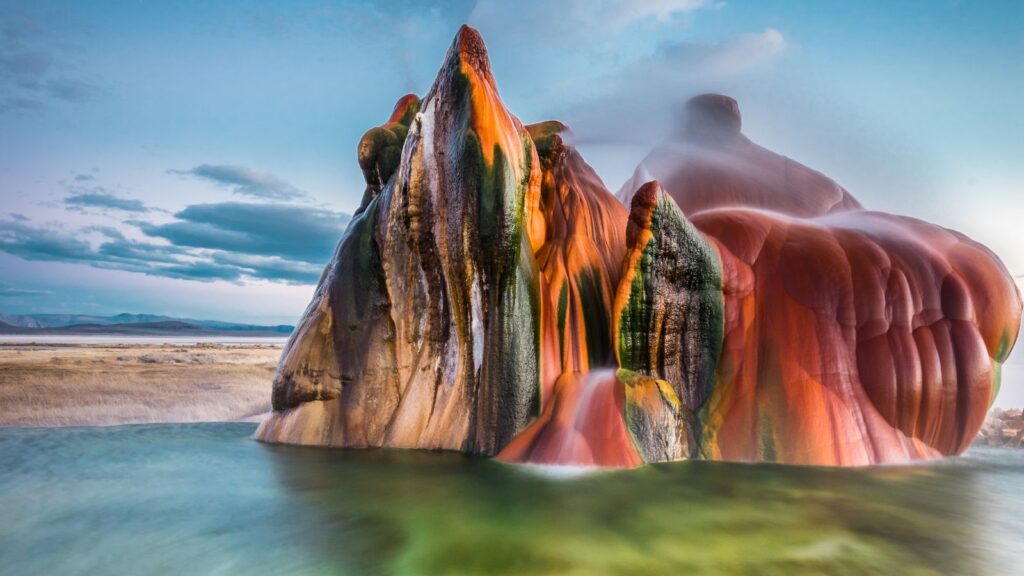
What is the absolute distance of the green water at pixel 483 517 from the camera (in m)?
3.33

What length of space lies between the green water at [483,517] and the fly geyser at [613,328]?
524mm

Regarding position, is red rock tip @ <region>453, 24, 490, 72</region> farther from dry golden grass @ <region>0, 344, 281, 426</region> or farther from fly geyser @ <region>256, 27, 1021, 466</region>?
dry golden grass @ <region>0, 344, 281, 426</region>

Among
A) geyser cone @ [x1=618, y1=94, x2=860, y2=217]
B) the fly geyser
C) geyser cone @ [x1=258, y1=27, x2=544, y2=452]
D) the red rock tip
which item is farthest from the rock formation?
the red rock tip

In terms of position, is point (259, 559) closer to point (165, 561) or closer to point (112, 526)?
point (165, 561)

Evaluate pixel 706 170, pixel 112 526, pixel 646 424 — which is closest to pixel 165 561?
pixel 112 526

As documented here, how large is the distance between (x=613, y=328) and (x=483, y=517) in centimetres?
315

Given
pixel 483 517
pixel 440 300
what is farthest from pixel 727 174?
pixel 483 517

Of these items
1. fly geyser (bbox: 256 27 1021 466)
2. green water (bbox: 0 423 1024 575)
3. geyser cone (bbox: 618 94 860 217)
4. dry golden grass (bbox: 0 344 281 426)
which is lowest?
dry golden grass (bbox: 0 344 281 426)

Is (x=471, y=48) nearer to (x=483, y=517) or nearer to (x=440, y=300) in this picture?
(x=440, y=300)

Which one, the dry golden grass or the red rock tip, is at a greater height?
the red rock tip

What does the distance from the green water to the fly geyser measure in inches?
20.6

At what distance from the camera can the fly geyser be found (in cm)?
616

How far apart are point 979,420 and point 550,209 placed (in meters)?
5.93

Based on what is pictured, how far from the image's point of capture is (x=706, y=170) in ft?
36.7
